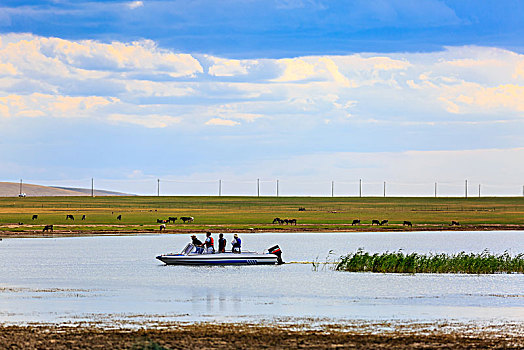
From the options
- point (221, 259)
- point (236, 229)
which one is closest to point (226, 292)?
point (221, 259)

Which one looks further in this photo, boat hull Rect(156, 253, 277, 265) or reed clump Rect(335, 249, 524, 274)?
boat hull Rect(156, 253, 277, 265)

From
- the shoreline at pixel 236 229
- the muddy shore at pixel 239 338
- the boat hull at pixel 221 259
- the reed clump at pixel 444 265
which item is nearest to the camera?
the muddy shore at pixel 239 338

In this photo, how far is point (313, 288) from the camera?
43406 mm

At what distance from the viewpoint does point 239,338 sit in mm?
26594

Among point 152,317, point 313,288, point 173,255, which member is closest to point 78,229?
point 173,255

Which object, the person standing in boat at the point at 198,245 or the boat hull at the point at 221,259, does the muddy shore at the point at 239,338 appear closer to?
the boat hull at the point at 221,259

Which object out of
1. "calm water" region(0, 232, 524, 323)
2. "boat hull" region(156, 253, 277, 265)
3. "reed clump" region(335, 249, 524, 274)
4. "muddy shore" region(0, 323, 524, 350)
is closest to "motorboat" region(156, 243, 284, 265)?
"boat hull" region(156, 253, 277, 265)

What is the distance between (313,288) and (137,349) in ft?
68.7

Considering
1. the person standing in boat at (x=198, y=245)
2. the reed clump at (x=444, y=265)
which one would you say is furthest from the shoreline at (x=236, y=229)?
the reed clump at (x=444, y=265)

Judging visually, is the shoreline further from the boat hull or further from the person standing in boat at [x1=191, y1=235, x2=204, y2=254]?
the person standing in boat at [x1=191, y1=235, x2=204, y2=254]

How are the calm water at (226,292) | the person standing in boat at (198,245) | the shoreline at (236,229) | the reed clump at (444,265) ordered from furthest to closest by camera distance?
the shoreline at (236,229) < the person standing in boat at (198,245) < the reed clump at (444,265) < the calm water at (226,292)

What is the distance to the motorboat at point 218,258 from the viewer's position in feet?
185

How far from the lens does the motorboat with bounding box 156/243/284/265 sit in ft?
185

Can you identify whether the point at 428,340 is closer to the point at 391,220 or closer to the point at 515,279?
the point at 515,279
